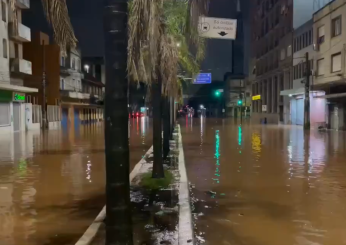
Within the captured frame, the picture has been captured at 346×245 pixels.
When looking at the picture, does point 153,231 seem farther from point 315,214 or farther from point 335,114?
point 335,114

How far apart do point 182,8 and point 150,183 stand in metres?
4.56

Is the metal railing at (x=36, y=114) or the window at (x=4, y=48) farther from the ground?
the window at (x=4, y=48)

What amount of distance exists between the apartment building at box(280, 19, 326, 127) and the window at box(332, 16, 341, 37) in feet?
12.6

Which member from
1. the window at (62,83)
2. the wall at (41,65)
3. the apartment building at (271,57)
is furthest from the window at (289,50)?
the window at (62,83)

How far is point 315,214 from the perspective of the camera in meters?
7.36

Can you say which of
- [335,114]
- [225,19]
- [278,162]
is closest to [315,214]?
[225,19]

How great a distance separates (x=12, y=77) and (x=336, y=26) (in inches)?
1174

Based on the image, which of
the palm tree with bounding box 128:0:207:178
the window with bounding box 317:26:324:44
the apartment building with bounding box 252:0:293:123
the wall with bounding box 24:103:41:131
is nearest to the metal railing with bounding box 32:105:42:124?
the wall with bounding box 24:103:41:131

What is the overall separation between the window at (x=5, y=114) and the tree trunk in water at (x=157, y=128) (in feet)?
79.4

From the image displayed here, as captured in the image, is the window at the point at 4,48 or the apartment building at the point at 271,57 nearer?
the window at the point at 4,48

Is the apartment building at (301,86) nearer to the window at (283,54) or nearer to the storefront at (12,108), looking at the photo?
the window at (283,54)

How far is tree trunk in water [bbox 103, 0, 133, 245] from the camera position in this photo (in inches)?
161

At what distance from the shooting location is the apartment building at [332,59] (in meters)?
34.0

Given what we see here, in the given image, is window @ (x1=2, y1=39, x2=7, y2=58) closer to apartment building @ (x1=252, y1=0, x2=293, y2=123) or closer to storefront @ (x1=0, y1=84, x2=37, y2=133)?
storefront @ (x1=0, y1=84, x2=37, y2=133)
